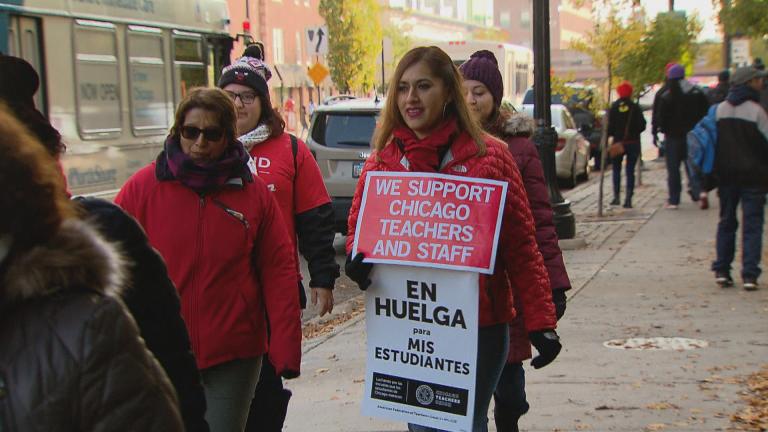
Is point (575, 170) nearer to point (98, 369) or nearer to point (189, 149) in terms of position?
point (189, 149)

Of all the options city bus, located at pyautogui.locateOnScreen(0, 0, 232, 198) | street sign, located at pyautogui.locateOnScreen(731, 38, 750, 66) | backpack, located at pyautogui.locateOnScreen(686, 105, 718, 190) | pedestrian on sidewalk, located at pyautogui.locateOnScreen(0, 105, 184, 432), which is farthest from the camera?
street sign, located at pyautogui.locateOnScreen(731, 38, 750, 66)

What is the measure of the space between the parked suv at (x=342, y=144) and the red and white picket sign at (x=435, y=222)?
364 inches

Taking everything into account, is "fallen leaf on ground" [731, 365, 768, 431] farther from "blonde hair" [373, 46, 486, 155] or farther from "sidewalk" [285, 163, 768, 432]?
"blonde hair" [373, 46, 486, 155]

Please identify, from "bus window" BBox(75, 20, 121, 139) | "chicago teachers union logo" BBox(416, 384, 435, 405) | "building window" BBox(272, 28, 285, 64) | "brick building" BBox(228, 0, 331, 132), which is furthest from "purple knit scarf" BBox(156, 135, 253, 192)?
"building window" BBox(272, 28, 285, 64)

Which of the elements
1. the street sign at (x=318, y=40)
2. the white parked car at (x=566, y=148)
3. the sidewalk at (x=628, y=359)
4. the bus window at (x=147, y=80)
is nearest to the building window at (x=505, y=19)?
the street sign at (x=318, y=40)

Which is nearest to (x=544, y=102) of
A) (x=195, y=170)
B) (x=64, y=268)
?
(x=195, y=170)

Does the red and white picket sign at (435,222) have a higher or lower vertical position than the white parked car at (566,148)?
higher

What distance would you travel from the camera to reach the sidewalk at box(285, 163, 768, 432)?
6.05 meters

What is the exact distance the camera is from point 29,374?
1.87 metres

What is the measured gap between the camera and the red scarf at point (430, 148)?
4199 mm

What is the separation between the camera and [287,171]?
5102mm

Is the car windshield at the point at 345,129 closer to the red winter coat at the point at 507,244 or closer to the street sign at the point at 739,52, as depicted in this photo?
the red winter coat at the point at 507,244

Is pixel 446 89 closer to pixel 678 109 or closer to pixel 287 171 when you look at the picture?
pixel 287 171

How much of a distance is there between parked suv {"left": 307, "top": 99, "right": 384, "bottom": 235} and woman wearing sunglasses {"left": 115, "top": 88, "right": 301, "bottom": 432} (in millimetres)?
9281
